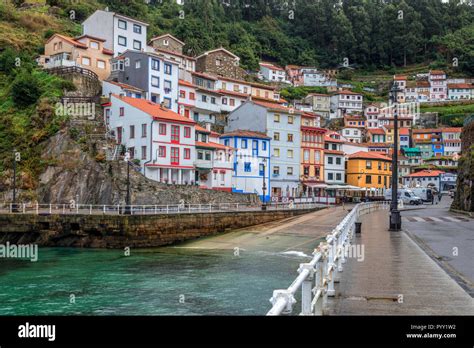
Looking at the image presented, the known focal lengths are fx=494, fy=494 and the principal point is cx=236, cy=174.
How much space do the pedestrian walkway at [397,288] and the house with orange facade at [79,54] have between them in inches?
2064

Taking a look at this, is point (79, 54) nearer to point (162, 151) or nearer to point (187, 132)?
point (187, 132)

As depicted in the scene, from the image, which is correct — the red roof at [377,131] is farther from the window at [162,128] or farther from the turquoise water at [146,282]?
the turquoise water at [146,282]

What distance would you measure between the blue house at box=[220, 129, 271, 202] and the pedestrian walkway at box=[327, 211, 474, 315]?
45670mm

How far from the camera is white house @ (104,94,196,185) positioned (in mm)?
48938

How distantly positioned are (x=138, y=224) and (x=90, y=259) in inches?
259

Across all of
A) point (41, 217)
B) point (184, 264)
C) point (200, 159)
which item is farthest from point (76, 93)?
point (184, 264)

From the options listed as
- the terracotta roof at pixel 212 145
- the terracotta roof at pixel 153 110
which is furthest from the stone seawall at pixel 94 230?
the terracotta roof at pixel 212 145

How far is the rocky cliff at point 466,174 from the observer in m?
43.0

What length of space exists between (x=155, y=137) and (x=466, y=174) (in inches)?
1163

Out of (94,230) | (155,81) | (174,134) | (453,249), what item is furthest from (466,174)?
(155,81)

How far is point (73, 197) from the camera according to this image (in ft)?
144

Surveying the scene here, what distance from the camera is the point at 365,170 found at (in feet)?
258
